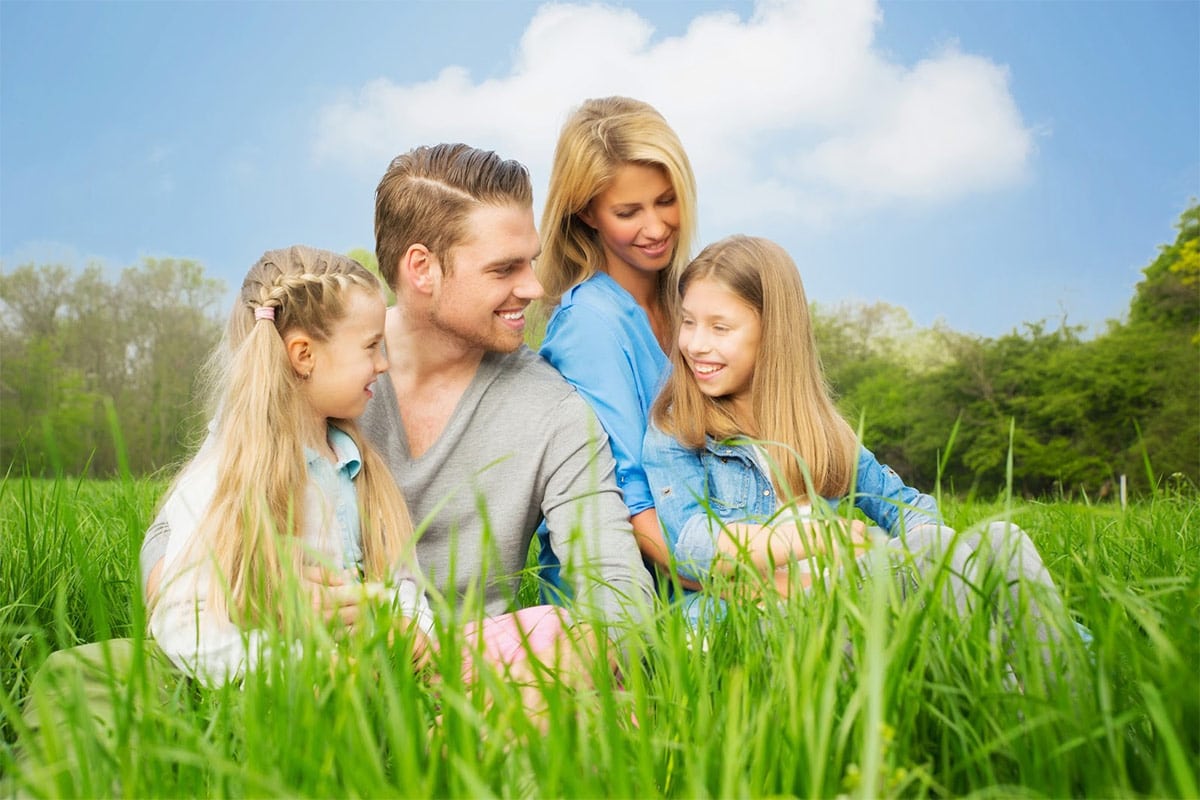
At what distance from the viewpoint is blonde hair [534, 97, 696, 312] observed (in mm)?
3525

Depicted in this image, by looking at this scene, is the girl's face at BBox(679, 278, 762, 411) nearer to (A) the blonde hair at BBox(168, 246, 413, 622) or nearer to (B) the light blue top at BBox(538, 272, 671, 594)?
(B) the light blue top at BBox(538, 272, 671, 594)

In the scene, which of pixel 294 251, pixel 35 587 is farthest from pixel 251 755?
pixel 35 587

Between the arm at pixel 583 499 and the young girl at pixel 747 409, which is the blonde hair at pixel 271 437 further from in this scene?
the young girl at pixel 747 409

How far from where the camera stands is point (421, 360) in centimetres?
335

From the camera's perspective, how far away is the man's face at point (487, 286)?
318cm

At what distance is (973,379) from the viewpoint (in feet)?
99.0

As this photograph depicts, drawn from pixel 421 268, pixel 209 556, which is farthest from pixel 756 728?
pixel 421 268

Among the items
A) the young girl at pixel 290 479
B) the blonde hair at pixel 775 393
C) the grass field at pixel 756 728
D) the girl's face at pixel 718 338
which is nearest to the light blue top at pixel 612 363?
the blonde hair at pixel 775 393

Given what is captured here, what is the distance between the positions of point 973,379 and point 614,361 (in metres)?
29.0

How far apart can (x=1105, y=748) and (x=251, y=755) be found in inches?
45.4

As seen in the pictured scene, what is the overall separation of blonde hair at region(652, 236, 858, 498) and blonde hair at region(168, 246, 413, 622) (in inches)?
37.9

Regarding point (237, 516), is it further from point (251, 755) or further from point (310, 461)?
point (251, 755)

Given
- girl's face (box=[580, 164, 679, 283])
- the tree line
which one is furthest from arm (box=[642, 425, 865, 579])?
the tree line

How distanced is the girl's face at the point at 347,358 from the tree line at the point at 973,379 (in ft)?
72.3
